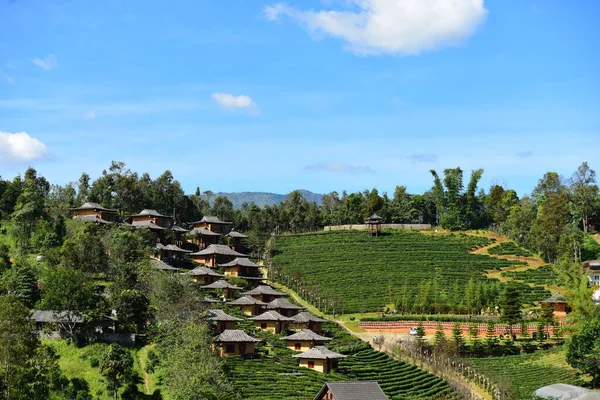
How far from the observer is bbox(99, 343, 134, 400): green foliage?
45.5m

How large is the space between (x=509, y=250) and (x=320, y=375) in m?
48.1

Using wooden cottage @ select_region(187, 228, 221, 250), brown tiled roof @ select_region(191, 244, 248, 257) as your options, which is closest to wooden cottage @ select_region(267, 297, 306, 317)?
brown tiled roof @ select_region(191, 244, 248, 257)

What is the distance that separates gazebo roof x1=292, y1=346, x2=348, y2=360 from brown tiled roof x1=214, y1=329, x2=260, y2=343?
346 centimetres

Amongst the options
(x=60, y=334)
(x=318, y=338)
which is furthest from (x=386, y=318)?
(x=60, y=334)

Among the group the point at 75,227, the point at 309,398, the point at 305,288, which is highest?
the point at 75,227

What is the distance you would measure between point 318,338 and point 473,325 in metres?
15.5

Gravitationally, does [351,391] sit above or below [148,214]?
below

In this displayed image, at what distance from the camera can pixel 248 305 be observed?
219ft

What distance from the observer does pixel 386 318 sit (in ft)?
229

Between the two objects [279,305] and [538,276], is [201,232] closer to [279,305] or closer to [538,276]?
[279,305]

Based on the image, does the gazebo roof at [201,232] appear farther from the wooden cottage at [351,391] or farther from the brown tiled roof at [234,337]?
the wooden cottage at [351,391]

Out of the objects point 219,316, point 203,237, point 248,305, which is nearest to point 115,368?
point 219,316

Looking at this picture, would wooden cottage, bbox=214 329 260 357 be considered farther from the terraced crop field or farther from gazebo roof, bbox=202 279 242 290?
the terraced crop field

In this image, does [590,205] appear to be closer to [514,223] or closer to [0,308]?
[514,223]
